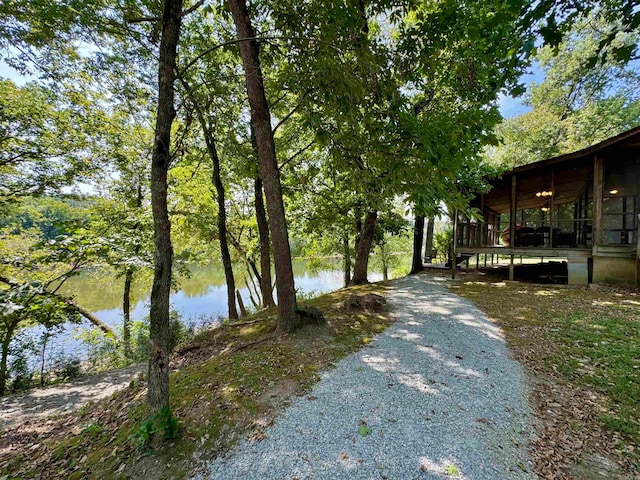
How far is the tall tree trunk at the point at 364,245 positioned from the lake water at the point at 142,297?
4.98m

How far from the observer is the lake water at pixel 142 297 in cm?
→ 773

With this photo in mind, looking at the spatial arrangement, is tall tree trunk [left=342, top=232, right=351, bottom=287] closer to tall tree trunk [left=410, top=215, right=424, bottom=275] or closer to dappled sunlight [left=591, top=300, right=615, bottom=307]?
tall tree trunk [left=410, top=215, right=424, bottom=275]

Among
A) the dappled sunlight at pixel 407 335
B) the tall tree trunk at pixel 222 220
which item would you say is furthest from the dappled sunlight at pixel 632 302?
the tall tree trunk at pixel 222 220

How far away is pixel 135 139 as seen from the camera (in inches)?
371

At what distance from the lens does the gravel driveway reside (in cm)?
215

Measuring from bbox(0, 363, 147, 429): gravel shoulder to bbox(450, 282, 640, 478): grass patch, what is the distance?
6325mm

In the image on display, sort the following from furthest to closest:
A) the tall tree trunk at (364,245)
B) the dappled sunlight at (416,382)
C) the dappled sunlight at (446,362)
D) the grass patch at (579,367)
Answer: the tall tree trunk at (364,245) → the dappled sunlight at (446,362) → the dappled sunlight at (416,382) → the grass patch at (579,367)

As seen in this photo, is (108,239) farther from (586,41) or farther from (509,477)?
(586,41)

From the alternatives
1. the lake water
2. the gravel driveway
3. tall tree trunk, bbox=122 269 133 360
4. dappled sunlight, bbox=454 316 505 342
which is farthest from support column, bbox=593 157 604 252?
tall tree trunk, bbox=122 269 133 360

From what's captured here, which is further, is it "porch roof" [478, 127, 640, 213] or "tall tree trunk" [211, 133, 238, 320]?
"tall tree trunk" [211, 133, 238, 320]

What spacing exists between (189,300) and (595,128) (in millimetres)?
27324

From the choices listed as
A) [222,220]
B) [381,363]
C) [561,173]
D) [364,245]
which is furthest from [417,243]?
[381,363]

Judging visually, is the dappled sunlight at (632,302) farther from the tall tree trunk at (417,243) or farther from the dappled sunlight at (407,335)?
the tall tree trunk at (417,243)

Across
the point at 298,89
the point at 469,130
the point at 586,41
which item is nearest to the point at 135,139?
the point at 298,89
